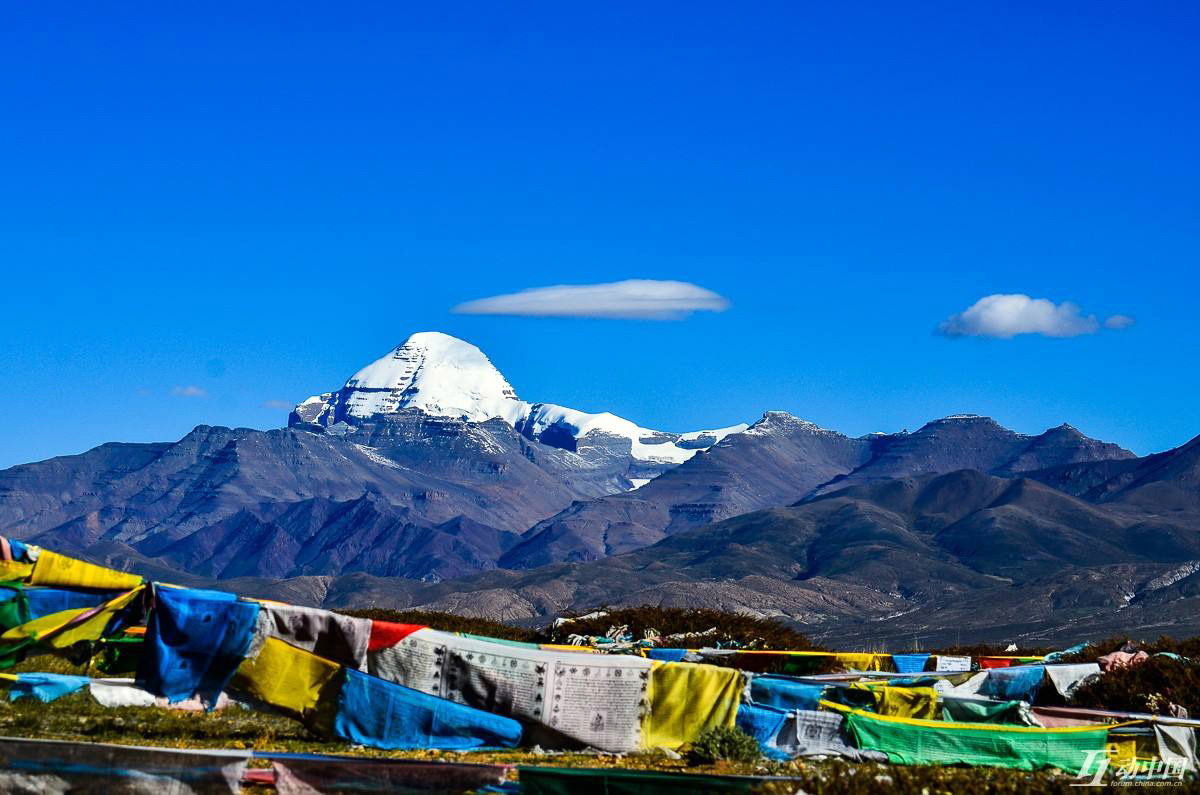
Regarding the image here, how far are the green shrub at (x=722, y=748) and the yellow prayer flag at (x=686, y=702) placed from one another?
0.63 meters

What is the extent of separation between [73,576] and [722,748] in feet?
24.0

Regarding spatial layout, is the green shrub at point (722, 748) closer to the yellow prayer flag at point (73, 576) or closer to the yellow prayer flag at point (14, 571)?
the yellow prayer flag at point (73, 576)

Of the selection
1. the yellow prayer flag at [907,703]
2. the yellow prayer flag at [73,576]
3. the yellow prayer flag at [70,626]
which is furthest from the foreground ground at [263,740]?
the yellow prayer flag at [907,703]

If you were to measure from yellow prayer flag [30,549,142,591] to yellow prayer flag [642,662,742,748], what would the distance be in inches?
232

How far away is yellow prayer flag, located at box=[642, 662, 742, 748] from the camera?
17656 mm

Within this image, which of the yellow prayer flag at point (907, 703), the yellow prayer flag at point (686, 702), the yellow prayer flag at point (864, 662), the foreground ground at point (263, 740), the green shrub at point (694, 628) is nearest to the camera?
the foreground ground at point (263, 740)

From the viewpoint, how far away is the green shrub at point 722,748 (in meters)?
16.7

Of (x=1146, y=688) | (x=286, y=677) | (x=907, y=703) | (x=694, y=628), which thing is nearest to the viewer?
(x=286, y=677)

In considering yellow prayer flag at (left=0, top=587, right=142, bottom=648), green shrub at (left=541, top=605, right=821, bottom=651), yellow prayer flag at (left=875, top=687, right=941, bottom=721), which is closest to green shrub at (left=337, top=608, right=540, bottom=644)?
green shrub at (left=541, top=605, right=821, bottom=651)

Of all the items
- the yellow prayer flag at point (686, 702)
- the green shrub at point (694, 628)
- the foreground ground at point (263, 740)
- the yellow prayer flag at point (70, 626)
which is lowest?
the foreground ground at point (263, 740)

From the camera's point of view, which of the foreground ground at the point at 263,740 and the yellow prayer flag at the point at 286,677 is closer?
the foreground ground at the point at 263,740

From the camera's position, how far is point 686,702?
58.6ft

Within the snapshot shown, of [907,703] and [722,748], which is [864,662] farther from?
[722,748]

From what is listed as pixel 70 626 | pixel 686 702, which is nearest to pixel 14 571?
pixel 70 626
